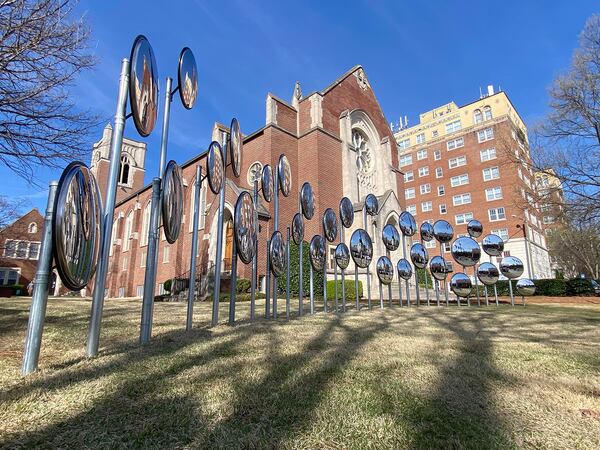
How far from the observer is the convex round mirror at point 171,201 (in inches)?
184

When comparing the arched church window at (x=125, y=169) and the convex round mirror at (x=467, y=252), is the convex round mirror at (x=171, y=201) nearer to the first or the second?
the convex round mirror at (x=467, y=252)

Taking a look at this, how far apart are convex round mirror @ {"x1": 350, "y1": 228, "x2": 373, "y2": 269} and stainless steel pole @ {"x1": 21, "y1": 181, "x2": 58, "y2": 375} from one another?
7.90 m

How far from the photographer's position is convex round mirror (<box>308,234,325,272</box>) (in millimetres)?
8703

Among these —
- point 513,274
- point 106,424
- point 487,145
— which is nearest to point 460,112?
point 487,145

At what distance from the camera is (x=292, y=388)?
2498 millimetres

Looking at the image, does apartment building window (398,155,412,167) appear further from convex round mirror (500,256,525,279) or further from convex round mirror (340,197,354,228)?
convex round mirror (340,197,354,228)

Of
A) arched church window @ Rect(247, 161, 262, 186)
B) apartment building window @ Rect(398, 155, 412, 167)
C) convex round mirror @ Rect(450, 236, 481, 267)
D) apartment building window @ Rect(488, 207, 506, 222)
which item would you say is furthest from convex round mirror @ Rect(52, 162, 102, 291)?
apartment building window @ Rect(398, 155, 412, 167)

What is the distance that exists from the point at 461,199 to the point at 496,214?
5.74 metres

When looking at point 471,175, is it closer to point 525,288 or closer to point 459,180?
point 459,180

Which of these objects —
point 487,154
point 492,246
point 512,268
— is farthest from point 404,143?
point 512,268

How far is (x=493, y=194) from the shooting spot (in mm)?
46125

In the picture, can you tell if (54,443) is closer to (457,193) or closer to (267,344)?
(267,344)

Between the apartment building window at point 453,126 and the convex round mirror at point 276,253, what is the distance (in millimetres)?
54808

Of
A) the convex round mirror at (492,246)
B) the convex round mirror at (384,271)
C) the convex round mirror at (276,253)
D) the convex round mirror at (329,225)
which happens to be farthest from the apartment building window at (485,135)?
the convex round mirror at (276,253)
